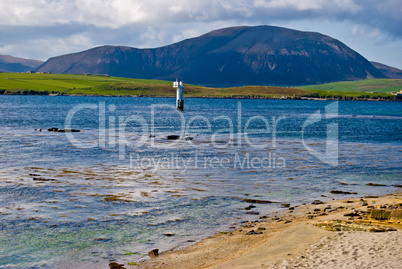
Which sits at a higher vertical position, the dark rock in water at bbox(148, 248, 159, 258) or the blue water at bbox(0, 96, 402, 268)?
the blue water at bbox(0, 96, 402, 268)

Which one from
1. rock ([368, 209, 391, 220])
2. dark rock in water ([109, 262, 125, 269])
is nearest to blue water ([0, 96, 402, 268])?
dark rock in water ([109, 262, 125, 269])

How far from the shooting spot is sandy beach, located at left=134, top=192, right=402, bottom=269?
1339 centimetres

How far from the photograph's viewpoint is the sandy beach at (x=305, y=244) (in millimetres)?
13391

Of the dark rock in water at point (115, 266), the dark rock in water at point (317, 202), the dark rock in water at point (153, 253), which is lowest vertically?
the dark rock in water at point (115, 266)

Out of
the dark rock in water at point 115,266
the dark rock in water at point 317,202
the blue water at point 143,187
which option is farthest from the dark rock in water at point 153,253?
the dark rock in water at point 317,202

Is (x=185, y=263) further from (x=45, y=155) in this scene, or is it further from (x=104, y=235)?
(x=45, y=155)

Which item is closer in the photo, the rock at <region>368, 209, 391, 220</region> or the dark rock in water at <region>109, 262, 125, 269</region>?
the dark rock in water at <region>109, 262, 125, 269</region>

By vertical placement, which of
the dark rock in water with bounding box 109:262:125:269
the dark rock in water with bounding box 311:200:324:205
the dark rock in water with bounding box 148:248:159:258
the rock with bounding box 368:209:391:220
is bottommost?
the dark rock in water with bounding box 109:262:125:269

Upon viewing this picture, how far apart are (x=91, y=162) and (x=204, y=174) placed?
10102 mm

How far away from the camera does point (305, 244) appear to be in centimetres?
1526

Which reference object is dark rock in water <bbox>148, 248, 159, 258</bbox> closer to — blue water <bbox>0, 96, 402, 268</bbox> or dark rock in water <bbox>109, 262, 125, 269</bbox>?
blue water <bbox>0, 96, 402, 268</bbox>

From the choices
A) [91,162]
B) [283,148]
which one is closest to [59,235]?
[91,162]

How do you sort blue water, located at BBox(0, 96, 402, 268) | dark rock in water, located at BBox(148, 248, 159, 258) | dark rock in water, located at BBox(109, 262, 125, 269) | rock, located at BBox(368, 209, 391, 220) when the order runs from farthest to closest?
rock, located at BBox(368, 209, 391, 220)
blue water, located at BBox(0, 96, 402, 268)
dark rock in water, located at BBox(148, 248, 159, 258)
dark rock in water, located at BBox(109, 262, 125, 269)

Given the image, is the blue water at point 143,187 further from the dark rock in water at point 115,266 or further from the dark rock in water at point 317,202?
the dark rock in water at point 317,202
